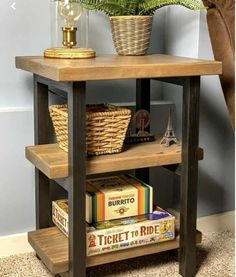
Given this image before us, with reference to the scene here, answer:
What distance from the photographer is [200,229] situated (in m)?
1.91

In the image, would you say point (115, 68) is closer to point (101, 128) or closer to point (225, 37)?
point (101, 128)

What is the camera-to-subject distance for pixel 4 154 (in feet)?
5.41

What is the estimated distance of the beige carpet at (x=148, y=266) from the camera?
160 cm

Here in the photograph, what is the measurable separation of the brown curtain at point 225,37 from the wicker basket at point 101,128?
0.33 meters

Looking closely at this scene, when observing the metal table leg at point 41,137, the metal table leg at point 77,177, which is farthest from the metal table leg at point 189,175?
the metal table leg at point 41,137

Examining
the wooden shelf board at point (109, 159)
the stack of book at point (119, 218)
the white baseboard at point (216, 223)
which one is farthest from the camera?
the white baseboard at point (216, 223)

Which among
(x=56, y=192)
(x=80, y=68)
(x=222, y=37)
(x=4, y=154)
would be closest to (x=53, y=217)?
(x=56, y=192)

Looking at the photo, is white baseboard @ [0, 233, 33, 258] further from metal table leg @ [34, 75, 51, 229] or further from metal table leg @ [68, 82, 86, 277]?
metal table leg @ [68, 82, 86, 277]

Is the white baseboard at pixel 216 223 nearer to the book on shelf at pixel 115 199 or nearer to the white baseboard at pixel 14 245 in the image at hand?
the book on shelf at pixel 115 199

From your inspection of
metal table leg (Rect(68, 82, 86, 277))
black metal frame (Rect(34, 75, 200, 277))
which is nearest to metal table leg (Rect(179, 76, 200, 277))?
black metal frame (Rect(34, 75, 200, 277))

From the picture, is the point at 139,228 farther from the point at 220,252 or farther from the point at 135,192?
the point at 220,252

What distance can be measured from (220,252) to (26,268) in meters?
0.67

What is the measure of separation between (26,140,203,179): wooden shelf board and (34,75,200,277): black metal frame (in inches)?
1.4

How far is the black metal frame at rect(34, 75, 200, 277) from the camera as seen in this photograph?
1.31m
